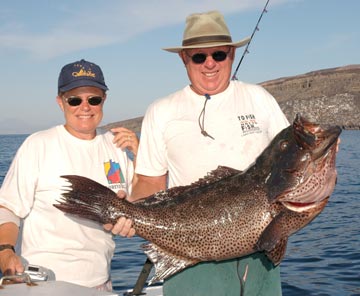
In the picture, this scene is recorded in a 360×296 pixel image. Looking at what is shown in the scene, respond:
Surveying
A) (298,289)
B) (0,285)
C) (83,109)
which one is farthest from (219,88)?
(298,289)

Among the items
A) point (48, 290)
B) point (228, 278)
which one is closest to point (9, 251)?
point (48, 290)

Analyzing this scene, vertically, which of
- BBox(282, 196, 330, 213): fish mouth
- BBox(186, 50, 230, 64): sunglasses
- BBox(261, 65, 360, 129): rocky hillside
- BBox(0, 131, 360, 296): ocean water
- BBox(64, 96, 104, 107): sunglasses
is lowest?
BBox(0, 131, 360, 296): ocean water

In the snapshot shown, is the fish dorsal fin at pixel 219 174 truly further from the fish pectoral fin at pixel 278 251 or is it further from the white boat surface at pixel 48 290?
the white boat surface at pixel 48 290

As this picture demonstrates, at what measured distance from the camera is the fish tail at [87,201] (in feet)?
15.0

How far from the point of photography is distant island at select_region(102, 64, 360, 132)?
306ft

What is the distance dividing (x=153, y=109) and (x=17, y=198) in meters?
1.49

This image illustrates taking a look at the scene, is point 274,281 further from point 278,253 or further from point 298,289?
point 298,289

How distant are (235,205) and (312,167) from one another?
2.25 ft

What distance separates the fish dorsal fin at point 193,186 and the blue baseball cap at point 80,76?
4.21 feet

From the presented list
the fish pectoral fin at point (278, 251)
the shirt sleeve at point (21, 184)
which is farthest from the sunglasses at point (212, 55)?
the shirt sleeve at point (21, 184)

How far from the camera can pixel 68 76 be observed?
5.20m

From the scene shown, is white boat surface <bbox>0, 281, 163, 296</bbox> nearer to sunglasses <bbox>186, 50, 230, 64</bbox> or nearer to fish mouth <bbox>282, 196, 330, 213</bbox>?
fish mouth <bbox>282, 196, 330, 213</bbox>

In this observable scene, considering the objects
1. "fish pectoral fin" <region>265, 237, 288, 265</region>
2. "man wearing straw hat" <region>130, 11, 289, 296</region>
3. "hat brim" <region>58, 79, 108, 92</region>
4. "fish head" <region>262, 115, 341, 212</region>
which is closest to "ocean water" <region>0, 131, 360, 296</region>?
"man wearing straw hat" <region>130, 11, 289, 296</region>

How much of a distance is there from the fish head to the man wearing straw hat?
1.68ft
